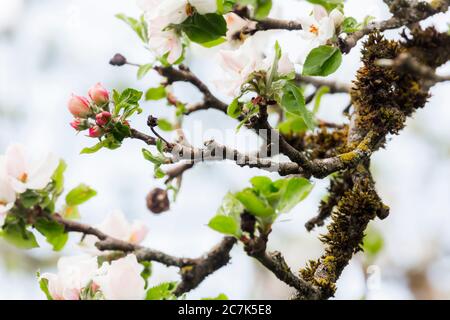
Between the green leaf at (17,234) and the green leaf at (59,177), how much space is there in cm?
12

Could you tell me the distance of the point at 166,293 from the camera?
1.22 meters

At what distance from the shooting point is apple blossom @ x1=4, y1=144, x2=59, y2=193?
1.40m

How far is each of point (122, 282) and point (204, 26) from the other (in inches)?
19.5

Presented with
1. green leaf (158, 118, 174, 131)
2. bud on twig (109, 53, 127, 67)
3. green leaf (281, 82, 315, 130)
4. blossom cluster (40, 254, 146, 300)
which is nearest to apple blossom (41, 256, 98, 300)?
blossom cluster (40, 254, 146, 300)

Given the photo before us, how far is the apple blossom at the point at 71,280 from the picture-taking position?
3.84 feet

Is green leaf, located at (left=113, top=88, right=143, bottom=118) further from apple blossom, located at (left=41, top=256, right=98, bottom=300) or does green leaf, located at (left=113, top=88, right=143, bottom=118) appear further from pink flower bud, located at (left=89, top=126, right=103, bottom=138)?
apple blossom, located at (left=41, top=256, right=98, bottom=300)

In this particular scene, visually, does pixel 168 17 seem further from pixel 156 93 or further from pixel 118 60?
pixel 156 93

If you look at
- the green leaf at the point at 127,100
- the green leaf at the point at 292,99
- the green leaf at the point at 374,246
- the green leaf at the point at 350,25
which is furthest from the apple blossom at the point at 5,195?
the green leaf at the point at 374,246

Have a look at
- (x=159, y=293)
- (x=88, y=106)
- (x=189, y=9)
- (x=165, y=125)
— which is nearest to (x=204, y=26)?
(x=189, y=9)

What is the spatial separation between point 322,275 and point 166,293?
294mm

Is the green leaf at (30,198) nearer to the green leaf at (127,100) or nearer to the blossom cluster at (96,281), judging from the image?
the blossom cluster at (96,281)

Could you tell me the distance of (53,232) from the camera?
4.83ft

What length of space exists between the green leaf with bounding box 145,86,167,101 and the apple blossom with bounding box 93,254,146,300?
0.73 m

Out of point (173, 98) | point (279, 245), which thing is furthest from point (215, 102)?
point (279, 245)
